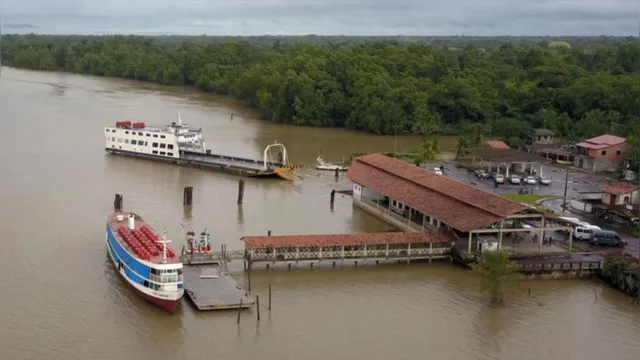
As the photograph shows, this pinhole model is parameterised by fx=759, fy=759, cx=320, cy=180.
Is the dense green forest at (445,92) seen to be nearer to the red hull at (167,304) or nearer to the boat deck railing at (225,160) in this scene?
the boat deck railing at (225,160)

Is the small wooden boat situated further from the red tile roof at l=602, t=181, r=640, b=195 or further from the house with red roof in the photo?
the red tile roof at l=602, t=181, r=640, b=195

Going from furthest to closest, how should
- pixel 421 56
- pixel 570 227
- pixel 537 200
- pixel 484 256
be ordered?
pixel 421 56
pixel 537 200
pixel 570 227
pixel 484 256

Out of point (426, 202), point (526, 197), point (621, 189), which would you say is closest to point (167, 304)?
point (426, 202)

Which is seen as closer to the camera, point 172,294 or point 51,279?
point 172,294


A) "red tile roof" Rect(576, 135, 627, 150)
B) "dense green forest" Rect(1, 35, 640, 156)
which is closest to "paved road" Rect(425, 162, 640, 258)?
"red tile roof" Rect(576, 135, 627, 150)

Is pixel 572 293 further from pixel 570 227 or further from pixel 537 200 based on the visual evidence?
pixel 537 200

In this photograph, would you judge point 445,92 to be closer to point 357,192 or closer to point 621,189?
point 357,192

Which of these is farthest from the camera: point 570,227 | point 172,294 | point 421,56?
point 421,56

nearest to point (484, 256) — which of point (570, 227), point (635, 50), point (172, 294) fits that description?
point (570, 227)
